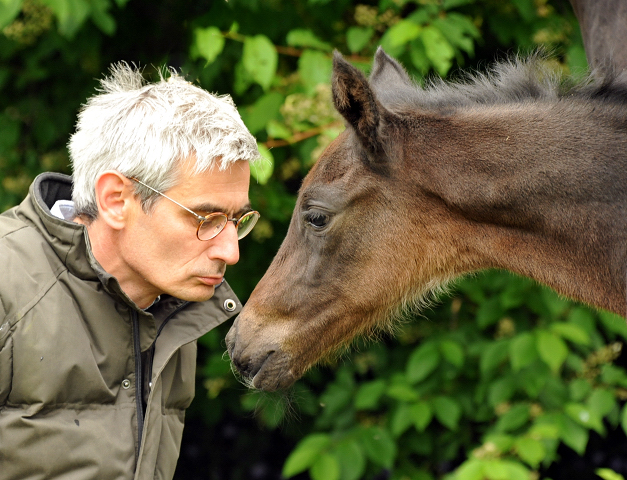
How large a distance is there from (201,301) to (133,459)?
50 centimetres

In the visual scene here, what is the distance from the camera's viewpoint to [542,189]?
6.47 feet

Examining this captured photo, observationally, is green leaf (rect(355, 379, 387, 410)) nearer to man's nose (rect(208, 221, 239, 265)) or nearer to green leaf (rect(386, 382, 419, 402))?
green leaf (rect(386, 382, 419, 402))

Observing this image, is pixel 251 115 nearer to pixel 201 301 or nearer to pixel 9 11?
pixel 9 11

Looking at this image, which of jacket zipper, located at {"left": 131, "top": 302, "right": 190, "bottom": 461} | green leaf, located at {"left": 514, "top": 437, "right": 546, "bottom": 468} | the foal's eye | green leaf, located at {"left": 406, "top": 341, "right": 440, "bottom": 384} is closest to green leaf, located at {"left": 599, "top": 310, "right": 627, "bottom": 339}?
green leaf, located at {"left": 514, "top": 437, "right": 546, "bottom": 468}

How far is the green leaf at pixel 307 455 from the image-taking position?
10.4ft

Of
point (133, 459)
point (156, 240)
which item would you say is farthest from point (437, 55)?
point (133, 459)

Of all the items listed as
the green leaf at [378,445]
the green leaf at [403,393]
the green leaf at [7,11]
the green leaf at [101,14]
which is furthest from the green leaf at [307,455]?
the green leaf at [7,11]

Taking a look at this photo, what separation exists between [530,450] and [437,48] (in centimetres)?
171

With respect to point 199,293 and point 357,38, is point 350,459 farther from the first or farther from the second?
point 357,38

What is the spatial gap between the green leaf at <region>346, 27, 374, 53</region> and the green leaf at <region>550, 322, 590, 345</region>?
1.50 meters

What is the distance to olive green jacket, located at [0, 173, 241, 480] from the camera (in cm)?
170

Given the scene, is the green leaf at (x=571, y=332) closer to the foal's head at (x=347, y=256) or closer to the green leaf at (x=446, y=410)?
the green leaf at (x=446, y=410)

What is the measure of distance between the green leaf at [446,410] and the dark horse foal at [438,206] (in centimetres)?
108

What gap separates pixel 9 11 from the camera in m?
2.58
